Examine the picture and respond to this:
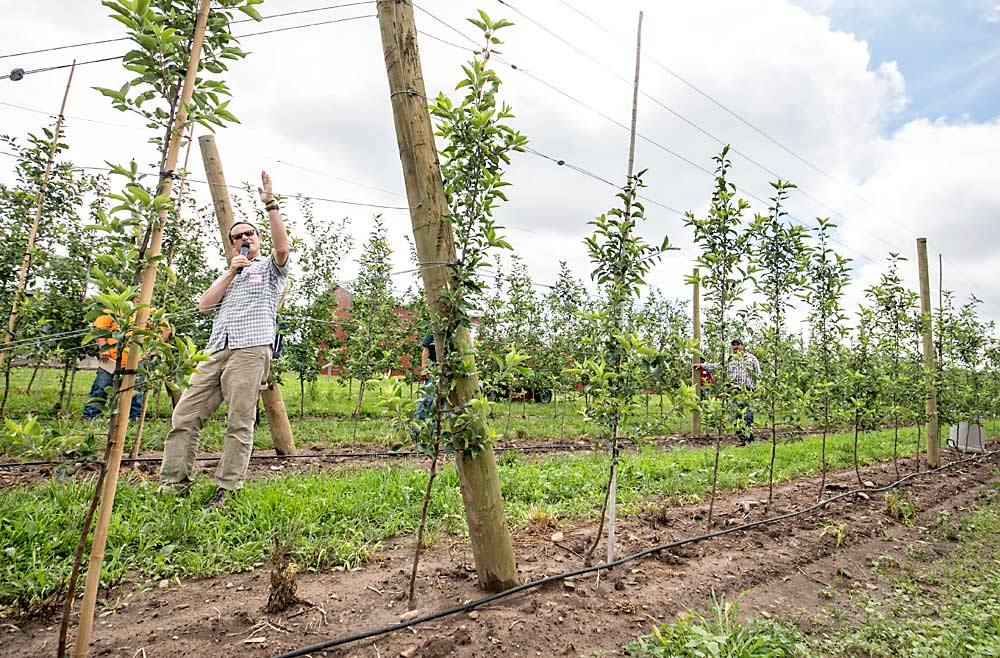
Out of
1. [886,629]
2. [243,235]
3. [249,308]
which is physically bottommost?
[886,629]

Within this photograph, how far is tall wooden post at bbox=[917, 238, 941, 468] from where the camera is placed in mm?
8672

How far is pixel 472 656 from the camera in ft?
8.13

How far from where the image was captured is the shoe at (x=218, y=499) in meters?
3.87

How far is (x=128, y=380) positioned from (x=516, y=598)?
2270 mm

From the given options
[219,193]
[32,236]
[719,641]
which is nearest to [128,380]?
[719,641]

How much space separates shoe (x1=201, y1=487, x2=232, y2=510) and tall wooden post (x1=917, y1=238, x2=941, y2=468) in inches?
383

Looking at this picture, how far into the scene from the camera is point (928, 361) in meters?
8.94

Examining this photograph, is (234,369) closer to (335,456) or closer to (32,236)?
(335,456)

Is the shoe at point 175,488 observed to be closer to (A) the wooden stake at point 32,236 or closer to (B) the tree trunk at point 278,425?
(B) the tree trunk at point 278,425

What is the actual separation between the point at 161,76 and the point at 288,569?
2400 mm

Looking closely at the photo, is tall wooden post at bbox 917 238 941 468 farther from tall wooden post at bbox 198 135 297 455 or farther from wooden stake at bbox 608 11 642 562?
tall wooden post at bbox 198 135 297 455

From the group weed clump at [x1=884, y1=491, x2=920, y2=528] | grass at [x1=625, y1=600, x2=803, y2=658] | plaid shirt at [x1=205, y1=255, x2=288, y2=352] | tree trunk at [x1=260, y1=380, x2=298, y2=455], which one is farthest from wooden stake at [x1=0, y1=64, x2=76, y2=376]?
weed clump at [x1=884, y1=491, x2=920, y2=528]

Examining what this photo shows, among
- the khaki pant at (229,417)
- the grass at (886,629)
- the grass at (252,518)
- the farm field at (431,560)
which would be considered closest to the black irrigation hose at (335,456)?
the farm field at (431,560)

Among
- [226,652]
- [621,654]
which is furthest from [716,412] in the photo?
[226,652]
